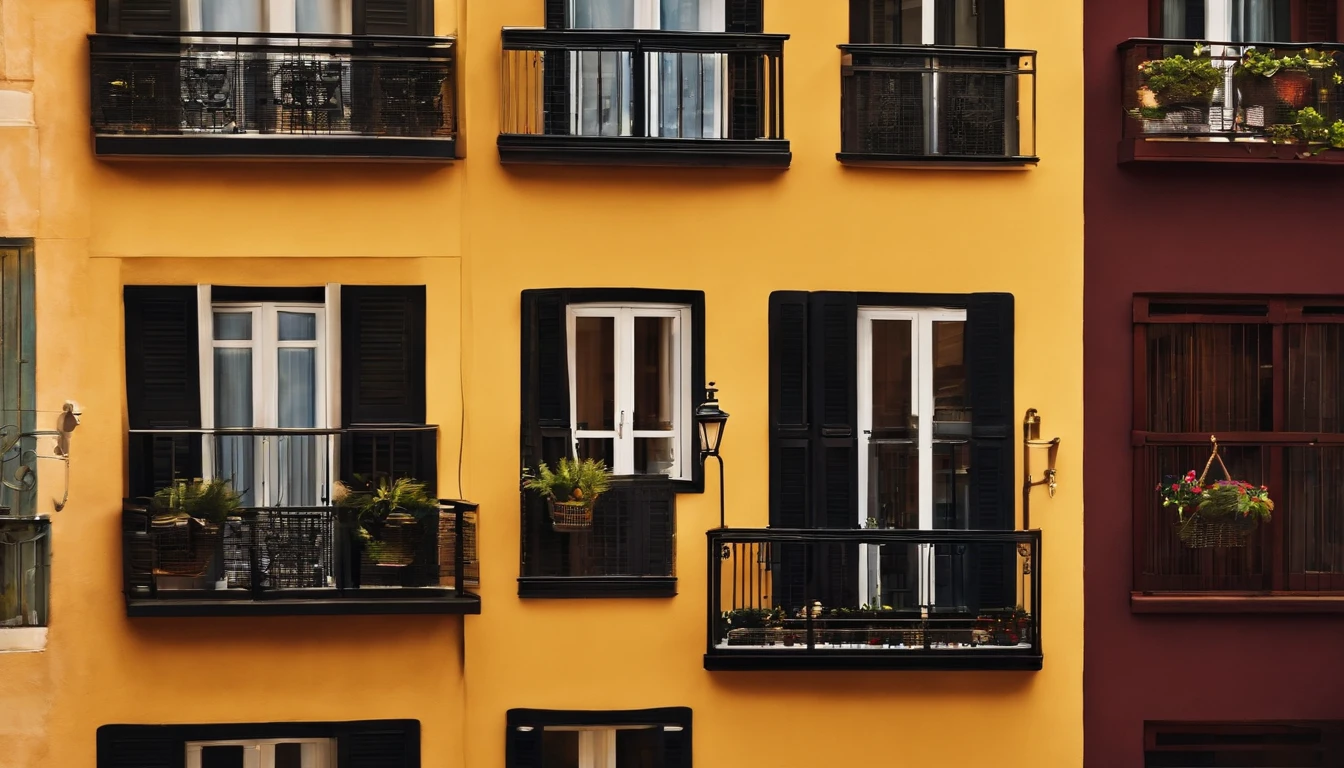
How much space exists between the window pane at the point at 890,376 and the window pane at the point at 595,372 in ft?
7.33

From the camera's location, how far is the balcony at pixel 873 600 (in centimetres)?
1123

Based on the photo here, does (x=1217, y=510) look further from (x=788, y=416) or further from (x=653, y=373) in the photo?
(x=653, y=373)

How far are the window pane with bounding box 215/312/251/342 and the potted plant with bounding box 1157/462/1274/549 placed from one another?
784cm

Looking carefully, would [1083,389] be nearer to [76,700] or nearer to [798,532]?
[798,532]

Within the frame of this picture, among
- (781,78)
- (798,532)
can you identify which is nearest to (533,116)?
(781,78)

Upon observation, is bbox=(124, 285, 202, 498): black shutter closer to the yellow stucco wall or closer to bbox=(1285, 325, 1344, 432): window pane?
the yellow stucco wall

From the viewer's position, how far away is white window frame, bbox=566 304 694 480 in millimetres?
11711

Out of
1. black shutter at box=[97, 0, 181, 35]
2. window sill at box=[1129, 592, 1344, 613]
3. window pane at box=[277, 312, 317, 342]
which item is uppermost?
black shutter at box=[97, 0, 181, 35]

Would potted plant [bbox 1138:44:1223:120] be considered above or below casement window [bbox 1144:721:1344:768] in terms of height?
above

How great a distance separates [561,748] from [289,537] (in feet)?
9.34

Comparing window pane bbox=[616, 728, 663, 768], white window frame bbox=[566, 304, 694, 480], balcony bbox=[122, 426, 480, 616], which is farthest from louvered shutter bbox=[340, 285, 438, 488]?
window pane bbox=[616, 728, 663, 768]

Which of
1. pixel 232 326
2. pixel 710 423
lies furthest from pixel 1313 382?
pixel 232 326

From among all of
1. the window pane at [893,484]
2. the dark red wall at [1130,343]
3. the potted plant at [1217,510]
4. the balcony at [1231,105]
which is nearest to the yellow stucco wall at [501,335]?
the dark red wall at [1130,343]

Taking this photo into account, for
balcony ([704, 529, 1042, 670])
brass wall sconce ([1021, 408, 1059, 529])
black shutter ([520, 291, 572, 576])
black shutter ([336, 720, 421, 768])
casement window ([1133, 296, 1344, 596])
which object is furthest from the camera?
casement window ([1133, 296, 1344, 596])
